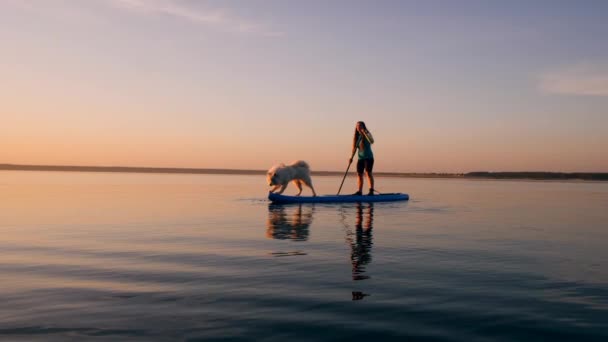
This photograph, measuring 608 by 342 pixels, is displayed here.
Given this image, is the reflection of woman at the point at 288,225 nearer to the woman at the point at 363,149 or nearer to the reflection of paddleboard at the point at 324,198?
the reflection of paddleboard at the point at 324,198

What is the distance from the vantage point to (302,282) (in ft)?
18.3

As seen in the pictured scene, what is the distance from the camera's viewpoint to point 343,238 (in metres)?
9.28

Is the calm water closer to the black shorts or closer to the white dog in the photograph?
the white dog

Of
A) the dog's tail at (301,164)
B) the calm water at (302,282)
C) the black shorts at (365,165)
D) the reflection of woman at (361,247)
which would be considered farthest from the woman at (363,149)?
the calm water at (302,282)

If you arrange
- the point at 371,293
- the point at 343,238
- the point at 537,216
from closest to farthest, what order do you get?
the point at 371,293, the point at 343,238, the point at 537,216

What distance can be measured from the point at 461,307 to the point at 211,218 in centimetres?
949

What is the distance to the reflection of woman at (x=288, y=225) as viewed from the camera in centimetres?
962

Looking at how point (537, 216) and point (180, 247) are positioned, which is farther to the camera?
point (537, 216)

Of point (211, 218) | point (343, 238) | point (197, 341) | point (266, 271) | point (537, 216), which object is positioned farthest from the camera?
point (537, 216)

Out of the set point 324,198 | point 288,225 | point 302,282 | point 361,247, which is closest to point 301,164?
point 324,198

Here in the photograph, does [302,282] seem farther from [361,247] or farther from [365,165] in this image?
[365,165]

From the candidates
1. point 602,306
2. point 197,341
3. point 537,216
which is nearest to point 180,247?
point 197,341

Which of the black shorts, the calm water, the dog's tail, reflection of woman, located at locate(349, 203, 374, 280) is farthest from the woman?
the calm water

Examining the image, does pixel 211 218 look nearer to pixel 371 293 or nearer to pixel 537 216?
pixel 371 293
